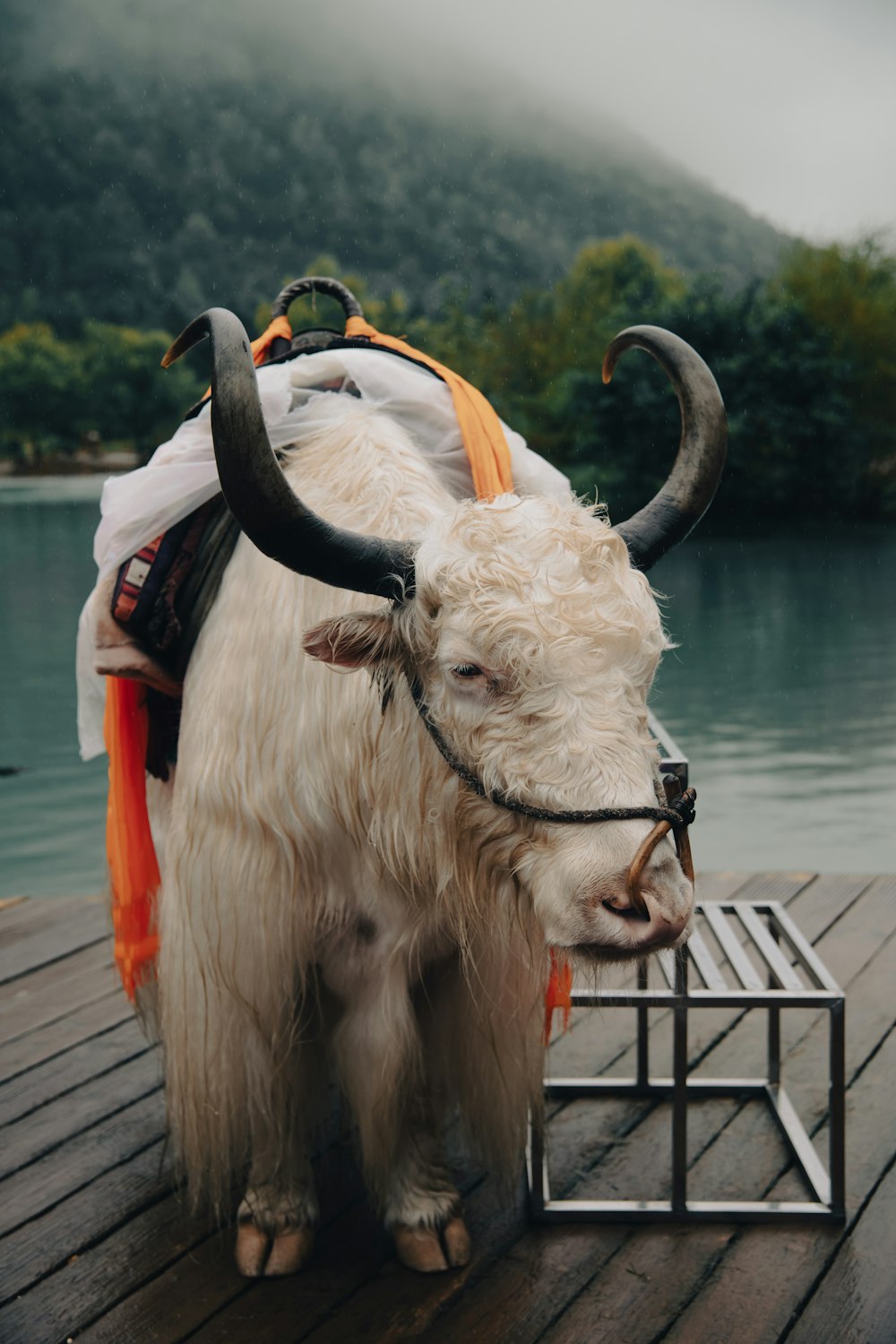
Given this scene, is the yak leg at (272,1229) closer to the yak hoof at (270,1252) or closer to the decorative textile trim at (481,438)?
the yak hoof at (270,1252)

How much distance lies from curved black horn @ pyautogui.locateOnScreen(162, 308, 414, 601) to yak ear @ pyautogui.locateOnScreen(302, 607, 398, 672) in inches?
1.9

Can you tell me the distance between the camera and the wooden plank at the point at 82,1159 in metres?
2.34

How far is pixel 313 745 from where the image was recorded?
1887 mm

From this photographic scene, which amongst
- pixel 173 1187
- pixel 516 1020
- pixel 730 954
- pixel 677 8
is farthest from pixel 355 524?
pixel 677 8

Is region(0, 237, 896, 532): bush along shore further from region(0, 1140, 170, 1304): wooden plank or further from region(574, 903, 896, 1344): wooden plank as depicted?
region(0, 1140, 170, 1304): wooden plank

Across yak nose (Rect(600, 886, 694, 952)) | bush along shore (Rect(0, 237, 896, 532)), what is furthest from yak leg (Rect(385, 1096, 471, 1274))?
bush along shore (Rect(0, 237, 896, 532))

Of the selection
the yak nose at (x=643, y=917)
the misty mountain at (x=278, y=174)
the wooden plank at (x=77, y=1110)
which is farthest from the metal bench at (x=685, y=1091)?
the misty mountain at (x=278, y=174)

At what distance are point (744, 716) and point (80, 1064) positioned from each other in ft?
23.3

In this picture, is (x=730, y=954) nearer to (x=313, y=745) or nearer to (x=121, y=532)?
(x=313, y=745)

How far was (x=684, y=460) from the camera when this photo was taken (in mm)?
1947

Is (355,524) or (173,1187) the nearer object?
(355,524)

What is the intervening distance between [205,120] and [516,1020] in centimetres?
5949

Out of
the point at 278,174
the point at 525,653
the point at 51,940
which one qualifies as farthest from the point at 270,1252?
the point at 278,174

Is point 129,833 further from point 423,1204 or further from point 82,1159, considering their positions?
point 423,1204
